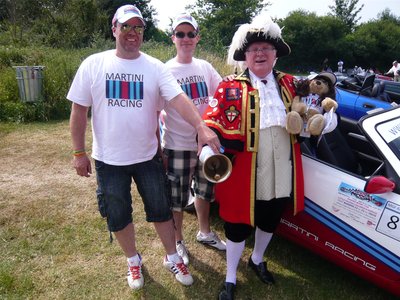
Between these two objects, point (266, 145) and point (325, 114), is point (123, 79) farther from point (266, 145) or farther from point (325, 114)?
point (325, 114)

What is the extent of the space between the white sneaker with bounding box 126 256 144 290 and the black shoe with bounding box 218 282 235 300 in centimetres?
58

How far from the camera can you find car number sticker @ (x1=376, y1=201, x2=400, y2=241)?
2.03 metres

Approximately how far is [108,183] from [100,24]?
61.3ft

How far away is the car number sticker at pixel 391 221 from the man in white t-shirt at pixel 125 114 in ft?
3.50

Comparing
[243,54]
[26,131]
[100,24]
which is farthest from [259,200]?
[100,24]

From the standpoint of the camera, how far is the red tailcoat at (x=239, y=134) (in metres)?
2.10

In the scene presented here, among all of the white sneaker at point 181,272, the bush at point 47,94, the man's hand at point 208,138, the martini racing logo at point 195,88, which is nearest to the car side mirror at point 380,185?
the man's hand at point 208,138

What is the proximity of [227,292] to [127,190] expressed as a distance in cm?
96

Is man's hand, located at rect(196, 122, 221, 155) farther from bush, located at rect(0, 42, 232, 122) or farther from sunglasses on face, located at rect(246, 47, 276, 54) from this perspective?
bush, located at rect(0, 42, 232, 122)

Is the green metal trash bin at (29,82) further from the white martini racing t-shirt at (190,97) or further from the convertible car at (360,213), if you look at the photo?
the convertible car at (360,213)

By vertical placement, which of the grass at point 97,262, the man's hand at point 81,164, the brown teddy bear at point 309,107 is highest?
the brown teddy bear at point 309,107

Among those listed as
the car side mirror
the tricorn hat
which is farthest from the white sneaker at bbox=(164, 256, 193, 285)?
the tricorn hat

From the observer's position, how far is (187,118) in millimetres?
2076

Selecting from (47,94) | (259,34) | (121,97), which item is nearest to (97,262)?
(121,97)
